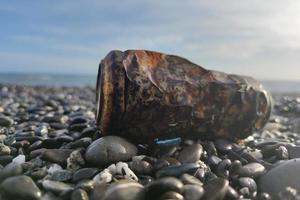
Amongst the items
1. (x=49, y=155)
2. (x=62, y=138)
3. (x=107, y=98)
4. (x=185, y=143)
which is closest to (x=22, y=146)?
(x=62, y=138)

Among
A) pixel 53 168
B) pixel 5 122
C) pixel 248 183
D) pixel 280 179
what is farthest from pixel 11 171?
pixel 5 122

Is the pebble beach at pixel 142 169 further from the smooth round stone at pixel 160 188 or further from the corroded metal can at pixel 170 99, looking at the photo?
the corroded metal can at pixel 170 99

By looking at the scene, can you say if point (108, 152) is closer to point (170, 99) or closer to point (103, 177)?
point (103, 177)

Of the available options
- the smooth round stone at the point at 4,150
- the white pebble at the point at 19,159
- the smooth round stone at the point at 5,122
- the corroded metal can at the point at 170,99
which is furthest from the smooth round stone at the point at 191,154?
the smooth round stone at the point at 5,122

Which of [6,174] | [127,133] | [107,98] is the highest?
[107,98]

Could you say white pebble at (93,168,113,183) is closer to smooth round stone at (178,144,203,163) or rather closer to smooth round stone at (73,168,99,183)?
smooth round stone at (73,168,99,183)

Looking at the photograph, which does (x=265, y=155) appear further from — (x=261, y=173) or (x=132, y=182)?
(x=132, y=182)

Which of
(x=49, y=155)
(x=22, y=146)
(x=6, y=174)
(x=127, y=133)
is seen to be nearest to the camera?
(x=6, y=174)
